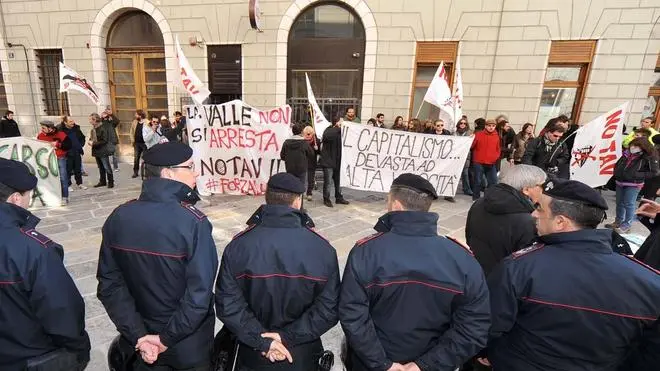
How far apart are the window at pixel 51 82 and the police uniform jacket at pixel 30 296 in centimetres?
1219

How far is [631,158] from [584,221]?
5.25 meters

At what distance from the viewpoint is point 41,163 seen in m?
6.44

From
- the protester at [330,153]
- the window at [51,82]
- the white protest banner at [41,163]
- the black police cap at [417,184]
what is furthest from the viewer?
the window at [51,82]

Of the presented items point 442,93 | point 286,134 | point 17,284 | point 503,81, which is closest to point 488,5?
point 503,81

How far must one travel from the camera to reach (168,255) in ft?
5.77

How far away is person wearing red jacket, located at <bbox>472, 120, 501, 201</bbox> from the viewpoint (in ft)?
22.9

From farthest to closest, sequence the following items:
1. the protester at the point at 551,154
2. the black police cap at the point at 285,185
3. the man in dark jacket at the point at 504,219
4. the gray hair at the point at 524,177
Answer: the protester at the point at 551,154, the gray hair at the point at 524,177, the man in dark jacket at the point at 504,219, the black police cap at the point at 285,185

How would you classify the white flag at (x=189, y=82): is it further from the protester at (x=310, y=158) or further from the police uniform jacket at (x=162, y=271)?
the police uniform jacket at (x=162, y=271)

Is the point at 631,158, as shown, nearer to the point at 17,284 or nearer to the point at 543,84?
the point at 543,84

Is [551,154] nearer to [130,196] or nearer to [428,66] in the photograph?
[428,66]

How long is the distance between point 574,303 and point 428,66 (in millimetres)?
9011

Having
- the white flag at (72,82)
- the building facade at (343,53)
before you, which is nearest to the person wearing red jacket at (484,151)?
the building facade at (343,53)

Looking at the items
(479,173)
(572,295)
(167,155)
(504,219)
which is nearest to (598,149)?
(479,173)

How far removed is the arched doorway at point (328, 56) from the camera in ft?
32.1
